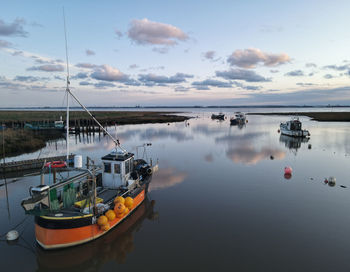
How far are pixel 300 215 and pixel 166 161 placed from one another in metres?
16.5

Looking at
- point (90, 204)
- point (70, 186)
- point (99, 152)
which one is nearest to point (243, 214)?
point (90, 204)

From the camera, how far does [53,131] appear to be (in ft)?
183

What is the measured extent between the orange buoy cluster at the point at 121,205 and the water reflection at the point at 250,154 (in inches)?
709

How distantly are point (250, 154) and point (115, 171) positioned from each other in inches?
878

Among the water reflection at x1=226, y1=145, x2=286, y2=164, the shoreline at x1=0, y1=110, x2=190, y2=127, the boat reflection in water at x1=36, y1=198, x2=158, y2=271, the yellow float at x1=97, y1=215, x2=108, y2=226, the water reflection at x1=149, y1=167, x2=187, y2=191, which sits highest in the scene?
the shoreline at x1=0, y1=110, x2=190, y2=127

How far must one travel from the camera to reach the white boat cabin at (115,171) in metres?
14.9

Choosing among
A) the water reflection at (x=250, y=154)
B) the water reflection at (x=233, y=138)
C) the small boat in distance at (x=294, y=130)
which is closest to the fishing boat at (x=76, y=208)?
the water reflection at (x=250, y=154)

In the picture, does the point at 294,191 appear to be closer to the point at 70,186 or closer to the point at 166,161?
the point at 166,161

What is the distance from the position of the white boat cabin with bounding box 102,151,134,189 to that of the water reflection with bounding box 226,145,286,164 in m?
16.6

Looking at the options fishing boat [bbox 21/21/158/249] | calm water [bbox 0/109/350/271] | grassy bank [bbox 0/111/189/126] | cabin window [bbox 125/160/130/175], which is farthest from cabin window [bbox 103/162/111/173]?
grassy bank [bbox 0/111/189/126]

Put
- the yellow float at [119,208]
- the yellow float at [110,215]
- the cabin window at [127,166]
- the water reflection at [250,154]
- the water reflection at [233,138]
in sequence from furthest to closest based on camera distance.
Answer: the water reflection at [233,138] → the water reflection at [250,154] → the cabin window at [127,166] → the yellow float at [119,208] → the yellow float at [110,215]

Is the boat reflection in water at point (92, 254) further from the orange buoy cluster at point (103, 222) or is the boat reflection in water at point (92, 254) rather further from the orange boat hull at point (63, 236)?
the orange buoy cluster at point (103, 222)

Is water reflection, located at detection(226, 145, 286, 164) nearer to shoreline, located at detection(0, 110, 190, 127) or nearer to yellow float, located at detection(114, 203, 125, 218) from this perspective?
yellow float, located at detection(114, 203, 125, 218)

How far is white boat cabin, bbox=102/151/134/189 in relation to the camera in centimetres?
1493
